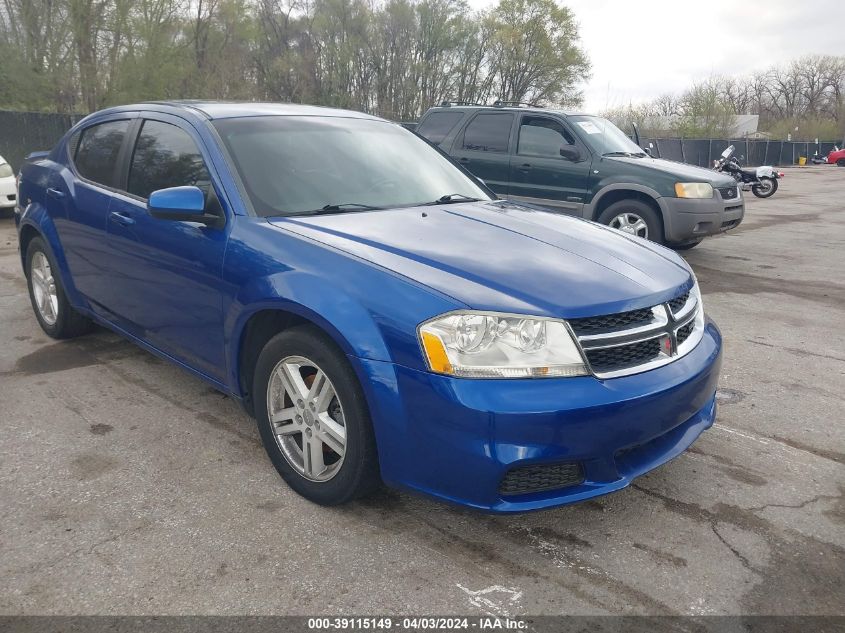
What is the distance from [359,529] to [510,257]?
1.22 meters

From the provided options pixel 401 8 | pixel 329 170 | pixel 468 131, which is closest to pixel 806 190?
pixel 468 131

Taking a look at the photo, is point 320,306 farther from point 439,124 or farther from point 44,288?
point 439,124

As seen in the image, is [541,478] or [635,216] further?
[635,216]

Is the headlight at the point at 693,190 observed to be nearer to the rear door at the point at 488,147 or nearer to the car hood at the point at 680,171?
the car hood at the point at 680,171

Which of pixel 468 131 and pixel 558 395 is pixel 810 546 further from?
pixel 468 131

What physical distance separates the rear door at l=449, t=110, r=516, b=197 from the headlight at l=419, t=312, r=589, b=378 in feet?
22.4

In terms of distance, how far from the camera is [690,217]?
8.28 m

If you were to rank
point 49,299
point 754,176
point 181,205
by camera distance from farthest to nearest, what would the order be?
point 754,176
point 49,299
point 181,205

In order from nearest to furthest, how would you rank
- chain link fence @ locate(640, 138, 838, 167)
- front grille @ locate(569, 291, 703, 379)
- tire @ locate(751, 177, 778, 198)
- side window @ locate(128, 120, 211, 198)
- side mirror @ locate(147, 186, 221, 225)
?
front grille @ locate(569, 291, 703, 379) < side mirror @ locate(147, 186, 221, 225) < side window @ locate(128, 120, 211, 198) < tire @ locate(751, 177, 778, 198) < chain link fence @ locate(640, 138, 838, 167)

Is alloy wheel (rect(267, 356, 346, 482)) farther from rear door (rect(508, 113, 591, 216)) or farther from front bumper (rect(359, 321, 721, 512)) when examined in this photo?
rear door (rect(508, 113, 591, 216))

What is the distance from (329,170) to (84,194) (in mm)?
1783

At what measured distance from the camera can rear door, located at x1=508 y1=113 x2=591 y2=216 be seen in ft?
28.6

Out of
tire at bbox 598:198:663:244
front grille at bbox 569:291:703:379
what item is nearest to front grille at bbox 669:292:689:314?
front grille at bbox 569:291:703:379

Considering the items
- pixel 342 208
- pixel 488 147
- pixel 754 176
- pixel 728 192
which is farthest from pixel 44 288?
pixel 754 176
